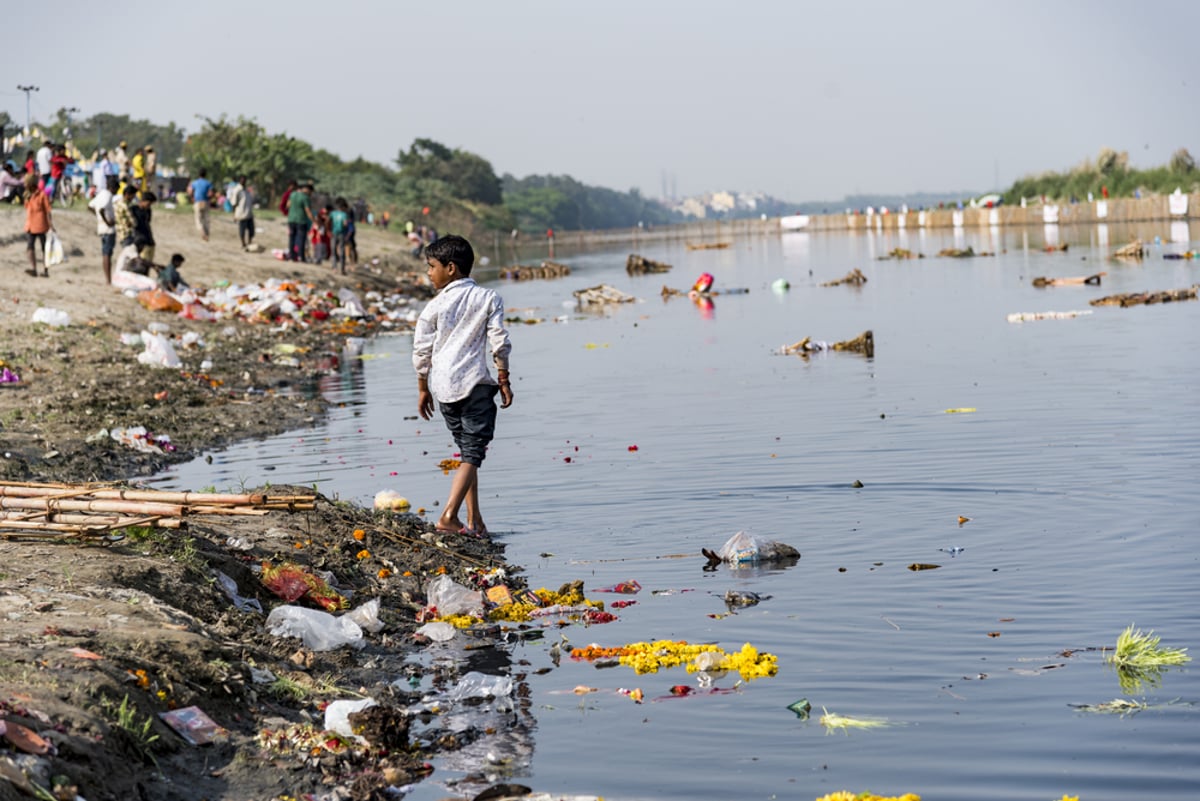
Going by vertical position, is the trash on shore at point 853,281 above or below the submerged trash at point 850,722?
above

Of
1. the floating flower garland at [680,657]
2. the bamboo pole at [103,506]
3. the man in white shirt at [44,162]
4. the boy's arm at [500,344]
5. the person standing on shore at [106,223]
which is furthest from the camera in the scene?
the man in white shirt at [44,162]

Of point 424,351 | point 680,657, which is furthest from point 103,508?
point 680,657

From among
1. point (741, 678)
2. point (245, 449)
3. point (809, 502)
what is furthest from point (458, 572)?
point (245, 449)

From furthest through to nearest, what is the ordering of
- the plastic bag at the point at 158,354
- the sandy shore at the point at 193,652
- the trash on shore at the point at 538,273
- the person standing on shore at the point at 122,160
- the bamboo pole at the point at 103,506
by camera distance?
1. the trash on shore at the point at 538,273
2. the person standing on shore at the point at 122,160
3. the plastic bag at the point at 158,354
4. the bamboo pole at the point at 103,506
5. the sandy shore at the point at 193,652

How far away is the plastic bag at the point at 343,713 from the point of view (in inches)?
210

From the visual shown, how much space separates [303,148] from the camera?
7188cm

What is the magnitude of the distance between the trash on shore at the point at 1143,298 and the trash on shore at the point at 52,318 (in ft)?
55.7

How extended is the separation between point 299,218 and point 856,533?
26.1 metres

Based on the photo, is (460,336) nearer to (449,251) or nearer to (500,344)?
(500,344)

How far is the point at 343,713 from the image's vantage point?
541 centimetres

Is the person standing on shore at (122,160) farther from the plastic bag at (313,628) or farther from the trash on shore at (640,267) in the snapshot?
the plastic bag at (313,628)

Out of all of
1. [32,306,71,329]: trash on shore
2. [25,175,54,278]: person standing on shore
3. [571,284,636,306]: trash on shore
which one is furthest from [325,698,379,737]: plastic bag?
[571,284,636,306]: trash on shore

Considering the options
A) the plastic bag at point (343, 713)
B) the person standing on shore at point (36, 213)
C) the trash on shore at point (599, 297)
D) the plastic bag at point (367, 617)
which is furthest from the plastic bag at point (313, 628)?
the trash on shore at point (599, 297)

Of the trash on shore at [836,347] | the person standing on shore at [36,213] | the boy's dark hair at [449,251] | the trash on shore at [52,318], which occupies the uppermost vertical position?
the person standing on shore at [36,213]
